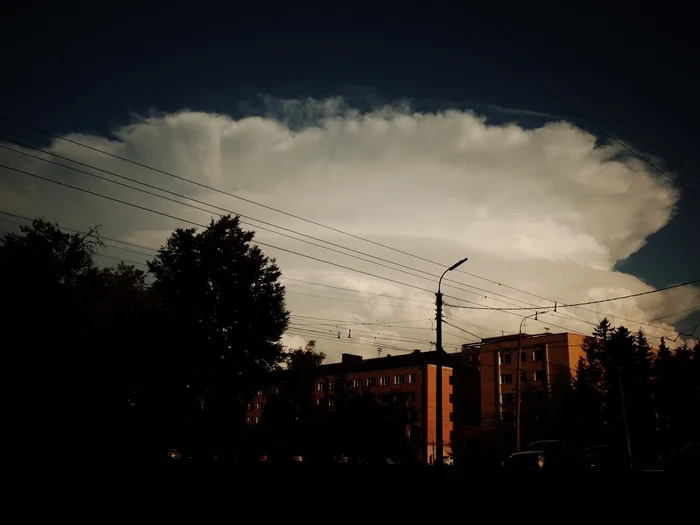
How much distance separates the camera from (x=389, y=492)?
13570 millimetres

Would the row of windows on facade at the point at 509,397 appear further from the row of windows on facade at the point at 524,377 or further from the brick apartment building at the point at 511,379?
the row of windows on facade at the point at 524,377

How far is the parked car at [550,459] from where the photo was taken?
77.2ft

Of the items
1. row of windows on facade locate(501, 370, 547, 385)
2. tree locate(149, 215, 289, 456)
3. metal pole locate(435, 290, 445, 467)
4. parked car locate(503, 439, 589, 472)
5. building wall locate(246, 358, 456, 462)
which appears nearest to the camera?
parked car locate(503, 439, 589, 472)

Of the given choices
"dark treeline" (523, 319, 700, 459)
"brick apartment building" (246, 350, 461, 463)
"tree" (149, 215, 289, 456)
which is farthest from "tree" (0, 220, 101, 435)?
"dark treeline" (523, 319, 700, 459)

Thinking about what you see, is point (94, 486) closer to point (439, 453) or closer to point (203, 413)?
point (439, 453)

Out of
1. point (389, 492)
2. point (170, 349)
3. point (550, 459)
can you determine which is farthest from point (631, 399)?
point (389, 492)

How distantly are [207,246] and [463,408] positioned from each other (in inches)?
2341

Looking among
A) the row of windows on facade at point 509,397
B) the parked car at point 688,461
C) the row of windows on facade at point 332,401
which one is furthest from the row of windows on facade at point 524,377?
the parked car at point 688,461

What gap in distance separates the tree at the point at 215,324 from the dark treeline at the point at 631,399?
41965 mm

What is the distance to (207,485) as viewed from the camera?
11.5 meters

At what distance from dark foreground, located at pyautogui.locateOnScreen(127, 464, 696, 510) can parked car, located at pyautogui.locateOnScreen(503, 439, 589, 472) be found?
6225mm

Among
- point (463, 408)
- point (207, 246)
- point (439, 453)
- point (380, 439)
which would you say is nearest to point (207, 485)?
point (439, 453)

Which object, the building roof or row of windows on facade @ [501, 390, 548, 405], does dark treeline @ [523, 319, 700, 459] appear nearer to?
row of windows on facade @ [501, 390, 548, 405]

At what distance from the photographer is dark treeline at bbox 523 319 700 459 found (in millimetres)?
59281
